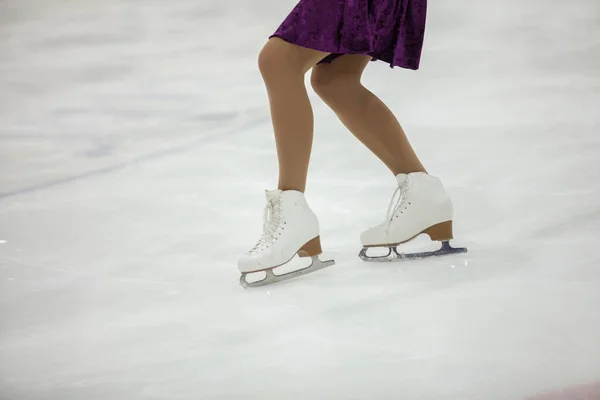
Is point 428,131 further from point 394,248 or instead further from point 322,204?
point 394,248

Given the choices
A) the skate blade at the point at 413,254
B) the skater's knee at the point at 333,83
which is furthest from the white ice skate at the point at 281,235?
the skater's knee at the point at 333,83

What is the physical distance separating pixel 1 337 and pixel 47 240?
0.65 metres

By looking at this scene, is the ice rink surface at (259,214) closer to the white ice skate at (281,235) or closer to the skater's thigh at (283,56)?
the white ice skate at (281,235)

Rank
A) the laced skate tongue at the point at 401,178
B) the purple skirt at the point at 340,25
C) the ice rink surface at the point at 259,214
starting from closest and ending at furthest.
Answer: the ice rink surface at the point at 259,214, the purple skirt at the point at 340,25, the laced skate tongue at the point at 401,178

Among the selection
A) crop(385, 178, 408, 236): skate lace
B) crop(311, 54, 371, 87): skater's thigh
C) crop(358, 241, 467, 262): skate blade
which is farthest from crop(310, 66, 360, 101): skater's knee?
crop(358, 241, 467, 262): skate blade

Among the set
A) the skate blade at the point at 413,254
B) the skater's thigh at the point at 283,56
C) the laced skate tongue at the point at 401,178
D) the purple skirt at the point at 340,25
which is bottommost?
the skate blade at the point at 413,254

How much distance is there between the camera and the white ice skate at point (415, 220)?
6.52 ft

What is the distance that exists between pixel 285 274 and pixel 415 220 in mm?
335

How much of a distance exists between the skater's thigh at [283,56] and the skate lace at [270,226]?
0.28 m

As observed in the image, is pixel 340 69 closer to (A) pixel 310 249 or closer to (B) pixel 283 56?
(B) pixel 283 56

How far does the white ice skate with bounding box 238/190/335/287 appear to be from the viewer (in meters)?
1.84

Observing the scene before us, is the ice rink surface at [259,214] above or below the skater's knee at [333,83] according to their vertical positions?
below

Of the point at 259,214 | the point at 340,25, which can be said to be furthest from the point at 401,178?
the point at 259,214

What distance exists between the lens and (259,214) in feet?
7.83
